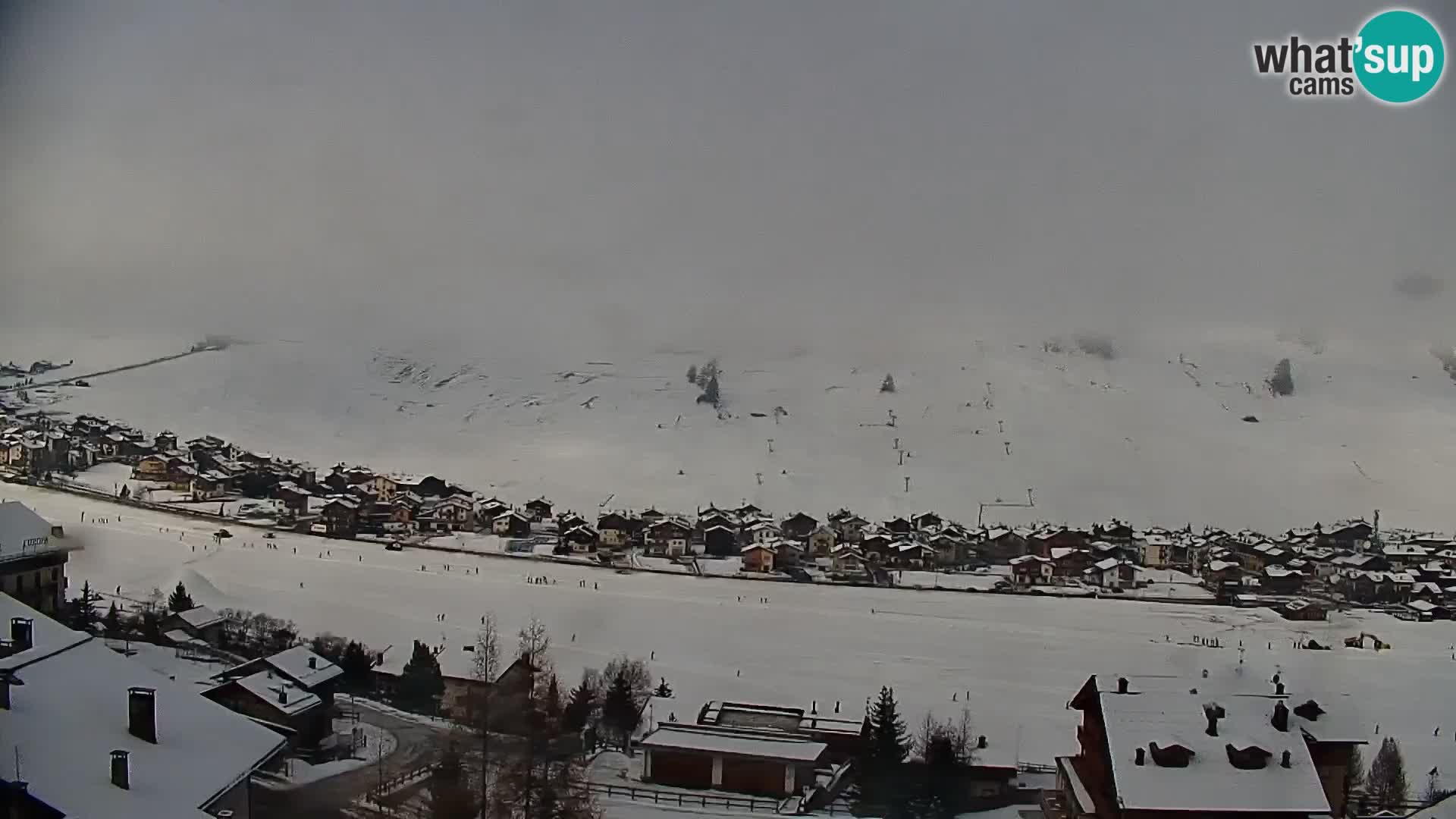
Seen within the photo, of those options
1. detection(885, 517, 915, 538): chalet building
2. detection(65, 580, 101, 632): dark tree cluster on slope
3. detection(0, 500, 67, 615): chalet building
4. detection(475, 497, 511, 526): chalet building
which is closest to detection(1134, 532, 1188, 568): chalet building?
detection(885, 517, 915, 538): chalet building

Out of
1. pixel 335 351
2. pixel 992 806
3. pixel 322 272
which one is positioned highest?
pixel 322 272

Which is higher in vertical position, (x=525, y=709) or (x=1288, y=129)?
(x=1288, y=129)

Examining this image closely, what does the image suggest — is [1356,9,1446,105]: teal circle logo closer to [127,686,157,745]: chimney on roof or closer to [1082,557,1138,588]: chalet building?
[1082,557,1138,588]: chalet building

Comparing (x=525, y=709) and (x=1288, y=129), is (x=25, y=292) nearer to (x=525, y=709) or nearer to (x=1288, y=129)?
(x=525, y=709)

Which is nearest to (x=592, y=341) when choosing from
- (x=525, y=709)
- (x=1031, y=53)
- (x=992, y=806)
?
(x=525, y=709)

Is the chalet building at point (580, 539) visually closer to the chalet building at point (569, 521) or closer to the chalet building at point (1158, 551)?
the chalet building at point (569, 521)
